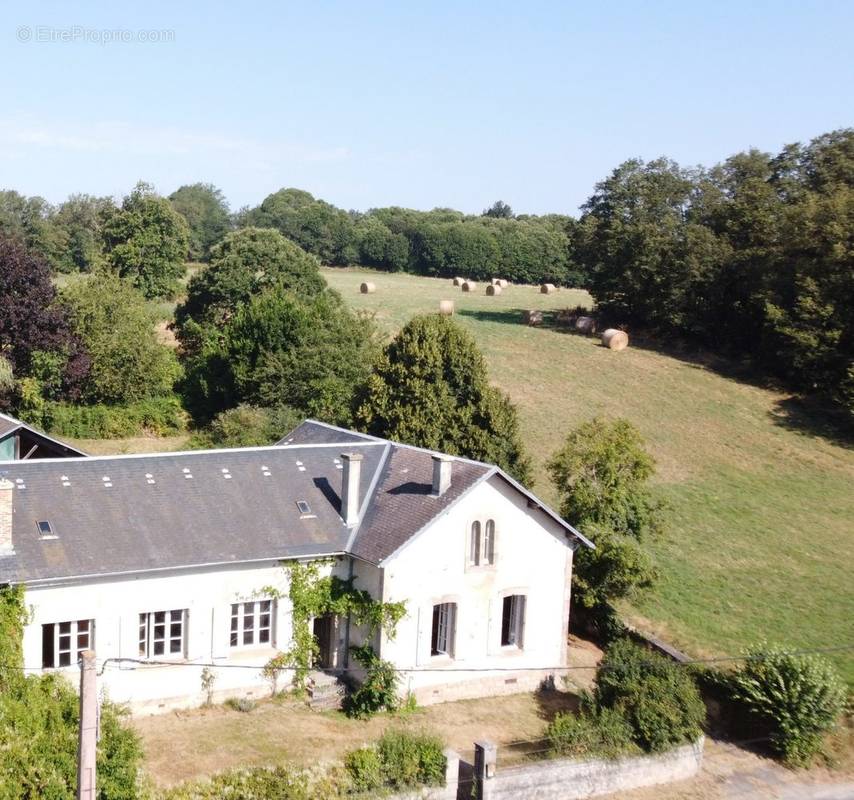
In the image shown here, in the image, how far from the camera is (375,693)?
2303cm

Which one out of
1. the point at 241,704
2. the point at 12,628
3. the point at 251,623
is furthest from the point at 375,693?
the point at 12,628

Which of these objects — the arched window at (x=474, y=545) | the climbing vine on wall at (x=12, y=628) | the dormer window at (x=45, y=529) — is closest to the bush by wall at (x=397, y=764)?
the arched window at (x=474, y=545)

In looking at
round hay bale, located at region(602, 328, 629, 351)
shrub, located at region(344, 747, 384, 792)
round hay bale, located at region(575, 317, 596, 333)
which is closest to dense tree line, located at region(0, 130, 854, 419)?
round hay bale, located at region(575, 317, 596, 333)

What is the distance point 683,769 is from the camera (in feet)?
70.8

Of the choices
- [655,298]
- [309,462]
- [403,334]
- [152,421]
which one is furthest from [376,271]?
[309,462]

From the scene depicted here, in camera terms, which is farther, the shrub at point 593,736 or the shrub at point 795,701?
A: the shrub at point 795,701

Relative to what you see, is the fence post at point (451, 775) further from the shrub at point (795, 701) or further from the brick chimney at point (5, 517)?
the brick chimney at point (5, 517)

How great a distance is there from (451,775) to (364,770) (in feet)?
6.35

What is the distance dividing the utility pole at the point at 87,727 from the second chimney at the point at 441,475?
43.3 feet

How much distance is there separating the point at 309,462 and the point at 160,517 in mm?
4566

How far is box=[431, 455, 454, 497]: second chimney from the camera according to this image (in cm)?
2423

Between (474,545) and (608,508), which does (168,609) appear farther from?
(608,508)

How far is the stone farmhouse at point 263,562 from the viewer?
21.6 meters

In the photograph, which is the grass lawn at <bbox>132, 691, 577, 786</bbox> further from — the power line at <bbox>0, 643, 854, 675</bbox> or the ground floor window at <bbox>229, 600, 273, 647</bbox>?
the ground floor window at <bbox>229, 600, 273, 647</bbox>
